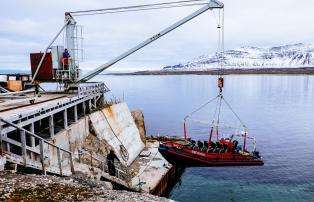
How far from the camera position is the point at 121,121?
→ 31906 mm

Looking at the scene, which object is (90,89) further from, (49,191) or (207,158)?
(49,191)

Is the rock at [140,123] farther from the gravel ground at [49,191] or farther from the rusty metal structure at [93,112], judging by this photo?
the gravel ground at [49,191]

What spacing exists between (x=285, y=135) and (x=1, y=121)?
55513mm

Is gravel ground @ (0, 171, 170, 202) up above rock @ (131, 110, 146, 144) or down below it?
above

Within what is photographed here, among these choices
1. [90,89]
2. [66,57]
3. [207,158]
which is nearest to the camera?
[207,158]

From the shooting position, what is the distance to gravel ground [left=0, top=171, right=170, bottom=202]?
9.90 metres

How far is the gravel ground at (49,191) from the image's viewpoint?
390 inches

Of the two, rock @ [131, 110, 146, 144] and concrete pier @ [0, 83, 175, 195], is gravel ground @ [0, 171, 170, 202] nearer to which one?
concrete pier @ [0, 83, 175, 195]

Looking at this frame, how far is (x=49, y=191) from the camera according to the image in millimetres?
10523

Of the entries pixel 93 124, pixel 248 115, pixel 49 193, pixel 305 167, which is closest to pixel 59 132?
pixel 93 124

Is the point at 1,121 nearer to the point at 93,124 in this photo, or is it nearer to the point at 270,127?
the point at 93,124

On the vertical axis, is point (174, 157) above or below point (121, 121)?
below

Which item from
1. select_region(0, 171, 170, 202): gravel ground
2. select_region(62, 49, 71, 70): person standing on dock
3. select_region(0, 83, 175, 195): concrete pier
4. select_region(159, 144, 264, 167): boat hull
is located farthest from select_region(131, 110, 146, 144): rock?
select_region(0, 171, 170, 202): gravel ground

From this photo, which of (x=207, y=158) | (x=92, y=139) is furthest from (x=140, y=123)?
(x=92, y=139)
